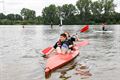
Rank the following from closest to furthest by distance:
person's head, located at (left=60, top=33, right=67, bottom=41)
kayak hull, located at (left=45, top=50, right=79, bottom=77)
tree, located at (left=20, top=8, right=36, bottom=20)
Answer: kayak hull, located at (left=45, top=50, right=79, bottom=77), person's head, located at (left=60, top=33, right=67, bottom=41), tree, located at (left=20, top=8, right=36, bottom=20)

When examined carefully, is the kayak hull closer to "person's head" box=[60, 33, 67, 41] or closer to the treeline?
"person's head" box=[60, 33, 67, 41]

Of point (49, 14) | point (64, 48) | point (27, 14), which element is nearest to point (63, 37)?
point (64, 48)

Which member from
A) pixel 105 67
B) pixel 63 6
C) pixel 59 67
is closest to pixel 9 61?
pixel 59 67

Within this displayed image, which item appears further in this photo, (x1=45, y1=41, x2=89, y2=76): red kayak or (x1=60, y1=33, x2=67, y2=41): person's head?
(x1=60, y1=33, x2=67, y2=41): person's head

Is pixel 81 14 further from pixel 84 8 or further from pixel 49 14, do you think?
pixel 49 14

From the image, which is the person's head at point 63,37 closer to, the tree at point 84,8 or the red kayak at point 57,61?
the red kayak at point 57,61

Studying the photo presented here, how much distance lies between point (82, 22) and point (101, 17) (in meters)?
10.2

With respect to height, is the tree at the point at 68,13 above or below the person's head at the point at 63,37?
above

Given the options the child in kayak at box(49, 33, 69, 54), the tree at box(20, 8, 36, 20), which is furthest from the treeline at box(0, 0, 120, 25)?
the child in kayak at box(49, 33, 69, 54)

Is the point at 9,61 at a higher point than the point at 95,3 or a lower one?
lower

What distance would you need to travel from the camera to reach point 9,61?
60.7 feet

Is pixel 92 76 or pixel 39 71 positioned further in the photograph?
pixel 39 71

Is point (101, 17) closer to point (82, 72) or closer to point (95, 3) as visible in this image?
point (95, 3)

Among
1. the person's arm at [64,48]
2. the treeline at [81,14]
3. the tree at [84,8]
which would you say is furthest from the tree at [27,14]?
the person's arm at [64,48]
